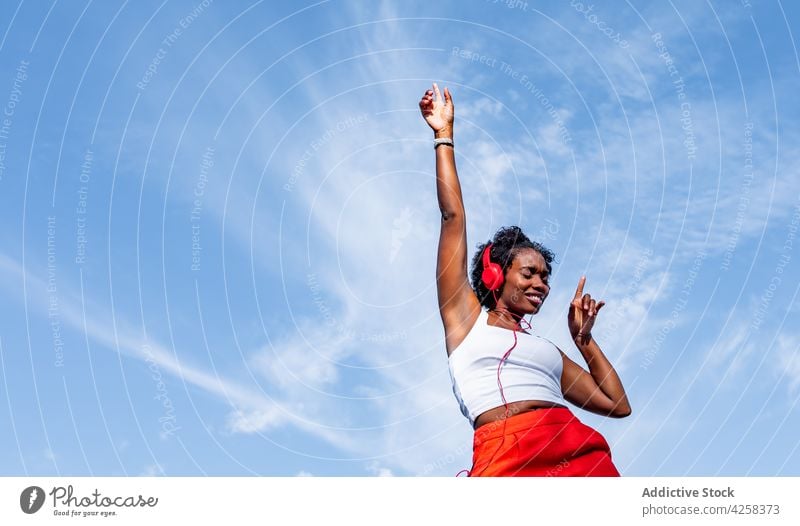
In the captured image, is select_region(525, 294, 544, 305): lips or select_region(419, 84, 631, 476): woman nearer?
select_region(419, 84, 631, 476): woman

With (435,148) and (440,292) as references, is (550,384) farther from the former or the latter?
(435,148)

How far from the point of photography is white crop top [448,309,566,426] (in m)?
9.16

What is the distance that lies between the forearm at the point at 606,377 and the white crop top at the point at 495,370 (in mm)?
1009

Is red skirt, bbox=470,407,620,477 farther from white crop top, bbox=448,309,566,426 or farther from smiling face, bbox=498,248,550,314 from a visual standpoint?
smiling face, bbox=498,248,550,314

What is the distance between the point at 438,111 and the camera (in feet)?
36.0

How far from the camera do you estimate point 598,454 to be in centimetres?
909

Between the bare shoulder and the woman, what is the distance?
0.04 ft

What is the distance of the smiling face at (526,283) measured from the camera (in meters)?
10.5

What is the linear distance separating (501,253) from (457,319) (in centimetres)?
176

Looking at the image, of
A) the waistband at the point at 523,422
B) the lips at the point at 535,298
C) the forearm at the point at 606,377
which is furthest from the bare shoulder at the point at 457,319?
the forearm at the point at 606,377

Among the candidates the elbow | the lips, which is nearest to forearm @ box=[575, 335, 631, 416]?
the lips
